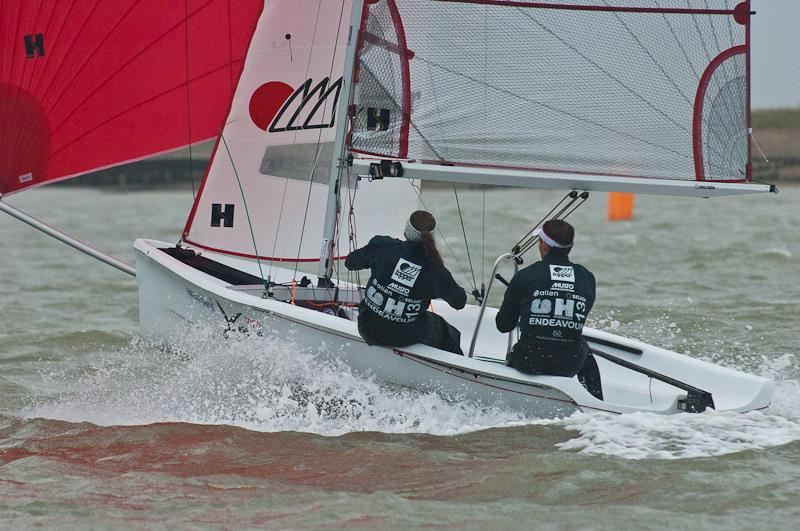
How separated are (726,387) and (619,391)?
561 millimetres

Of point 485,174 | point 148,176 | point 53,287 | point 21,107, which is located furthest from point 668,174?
point 148,176

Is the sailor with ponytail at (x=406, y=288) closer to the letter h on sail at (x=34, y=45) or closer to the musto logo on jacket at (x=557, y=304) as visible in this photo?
the musto logo on jacket at (x=557, y=304)

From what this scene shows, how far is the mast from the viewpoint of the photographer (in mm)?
5552

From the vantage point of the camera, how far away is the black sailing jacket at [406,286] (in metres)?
5.09

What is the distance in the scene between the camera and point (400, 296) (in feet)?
16.7

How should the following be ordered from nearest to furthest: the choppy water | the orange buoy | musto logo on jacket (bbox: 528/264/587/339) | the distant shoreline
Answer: the choppy water → musto logo on jacket (bbox: 528/264/587/339) → the orange buoy → the distant shoreline

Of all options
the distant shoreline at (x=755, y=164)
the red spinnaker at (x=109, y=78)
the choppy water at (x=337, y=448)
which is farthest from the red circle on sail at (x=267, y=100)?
the distant shoreline at (x=755, y=164)

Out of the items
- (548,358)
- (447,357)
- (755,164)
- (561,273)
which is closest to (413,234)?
(447,357)

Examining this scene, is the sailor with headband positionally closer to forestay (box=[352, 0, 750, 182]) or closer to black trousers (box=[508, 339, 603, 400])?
black trousers (box=[508, 339, 603, 400])

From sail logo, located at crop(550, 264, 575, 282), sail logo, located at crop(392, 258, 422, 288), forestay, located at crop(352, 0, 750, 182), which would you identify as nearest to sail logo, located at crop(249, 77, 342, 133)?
forestay, located at crop(352, 0, 750, 182)

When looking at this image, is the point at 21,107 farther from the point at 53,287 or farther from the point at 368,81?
the point at 53,287

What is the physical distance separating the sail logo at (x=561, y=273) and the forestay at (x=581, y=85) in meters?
0.52

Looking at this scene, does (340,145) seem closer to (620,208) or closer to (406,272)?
(406,272)

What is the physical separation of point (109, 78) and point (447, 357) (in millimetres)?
2682
